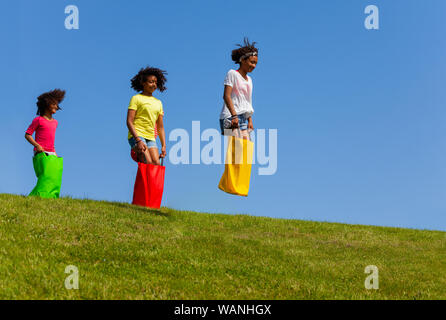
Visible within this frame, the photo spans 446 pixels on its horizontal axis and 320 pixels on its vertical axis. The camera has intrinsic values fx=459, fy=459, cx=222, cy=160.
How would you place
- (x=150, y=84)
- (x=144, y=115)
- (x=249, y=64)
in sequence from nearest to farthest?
(x=249, y=64) → (x=144, y=115) → (x=150, y=84)

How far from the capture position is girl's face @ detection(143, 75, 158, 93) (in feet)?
41.0

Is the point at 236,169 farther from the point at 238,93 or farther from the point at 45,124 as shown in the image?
the point at 45,124

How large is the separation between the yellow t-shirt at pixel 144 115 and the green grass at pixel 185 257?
2.24 metres

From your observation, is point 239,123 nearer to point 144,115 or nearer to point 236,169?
point 236,169

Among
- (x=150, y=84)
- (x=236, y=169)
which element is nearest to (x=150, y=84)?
(x=150, y=84)

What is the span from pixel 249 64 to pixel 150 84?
288 centimetres

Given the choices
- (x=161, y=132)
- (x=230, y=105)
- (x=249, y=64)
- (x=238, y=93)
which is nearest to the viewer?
(x=230, y=105)

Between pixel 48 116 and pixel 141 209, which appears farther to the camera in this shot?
pixel 48 116

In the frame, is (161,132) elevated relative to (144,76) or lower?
lower

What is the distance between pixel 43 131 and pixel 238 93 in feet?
20.3

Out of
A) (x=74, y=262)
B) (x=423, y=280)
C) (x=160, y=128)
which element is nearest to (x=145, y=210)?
(x=160, y=128)

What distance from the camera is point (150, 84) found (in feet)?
41.0

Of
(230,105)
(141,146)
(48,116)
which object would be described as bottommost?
(141,146)
